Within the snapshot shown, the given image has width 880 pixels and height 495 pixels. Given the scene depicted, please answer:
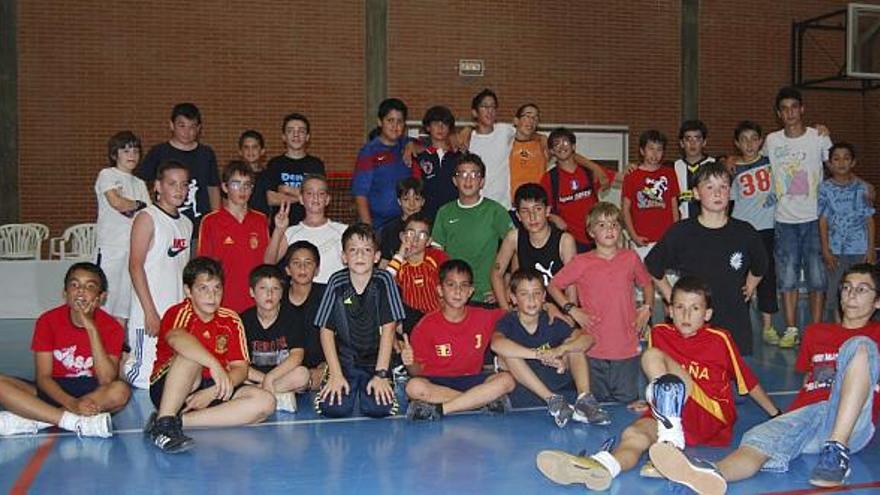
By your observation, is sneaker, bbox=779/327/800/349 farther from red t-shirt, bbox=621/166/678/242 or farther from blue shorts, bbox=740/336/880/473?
blue shorts, bbox=740/336/880/473

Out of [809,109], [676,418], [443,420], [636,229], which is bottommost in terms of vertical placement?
[443,420]

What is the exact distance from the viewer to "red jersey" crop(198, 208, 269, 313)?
632 centimetres

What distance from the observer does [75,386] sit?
5.15 m

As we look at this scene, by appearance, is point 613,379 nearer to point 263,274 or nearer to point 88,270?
point 263,274

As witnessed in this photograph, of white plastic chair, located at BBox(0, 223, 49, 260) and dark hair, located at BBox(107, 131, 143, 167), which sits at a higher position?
dark hair, located at BBox(107, 131, 143, 167)

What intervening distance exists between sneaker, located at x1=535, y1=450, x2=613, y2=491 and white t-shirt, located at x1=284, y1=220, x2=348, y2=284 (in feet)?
9.84

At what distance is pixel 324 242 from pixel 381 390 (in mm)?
1536

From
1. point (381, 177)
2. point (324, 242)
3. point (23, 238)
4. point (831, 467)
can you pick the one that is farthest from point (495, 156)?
point (23, 238)

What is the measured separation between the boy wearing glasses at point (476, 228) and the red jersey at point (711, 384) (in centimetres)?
232

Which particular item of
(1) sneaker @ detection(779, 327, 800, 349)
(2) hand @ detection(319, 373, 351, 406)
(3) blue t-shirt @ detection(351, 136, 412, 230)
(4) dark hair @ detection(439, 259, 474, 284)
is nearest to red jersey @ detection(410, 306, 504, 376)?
(4) dark hair @ detection(439, 259, 474, 284)

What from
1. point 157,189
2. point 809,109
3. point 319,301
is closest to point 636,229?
point 319,301

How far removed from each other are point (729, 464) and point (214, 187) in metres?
4.83

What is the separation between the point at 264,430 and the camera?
5090 millimetres

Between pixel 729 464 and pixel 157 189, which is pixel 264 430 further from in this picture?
pixel 729 464
